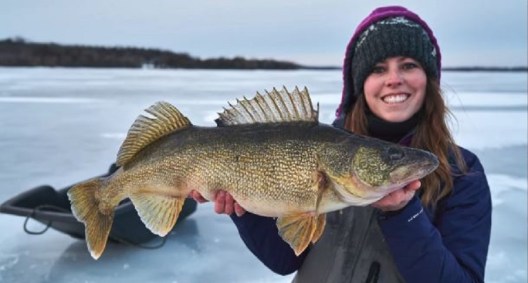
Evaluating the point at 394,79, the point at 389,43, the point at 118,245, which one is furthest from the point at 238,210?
the point at 118,245

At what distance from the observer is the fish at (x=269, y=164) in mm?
1822

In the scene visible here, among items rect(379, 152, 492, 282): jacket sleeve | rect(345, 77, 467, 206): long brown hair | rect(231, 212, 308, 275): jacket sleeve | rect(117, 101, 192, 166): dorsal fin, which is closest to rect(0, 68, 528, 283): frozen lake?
rect(345, 77, 467, 206): long brown hair

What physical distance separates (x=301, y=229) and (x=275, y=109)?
1.44ft

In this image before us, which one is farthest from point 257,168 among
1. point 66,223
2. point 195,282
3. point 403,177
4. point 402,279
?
point 66,223

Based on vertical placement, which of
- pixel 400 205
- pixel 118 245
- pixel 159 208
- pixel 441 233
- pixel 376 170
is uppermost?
pixel 376 170

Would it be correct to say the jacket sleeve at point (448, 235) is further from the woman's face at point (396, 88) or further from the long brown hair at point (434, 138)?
the woman's face at point (396, 88)

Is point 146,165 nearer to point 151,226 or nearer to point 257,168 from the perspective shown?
point 151,226

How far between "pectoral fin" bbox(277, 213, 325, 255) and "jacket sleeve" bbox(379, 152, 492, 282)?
0.22m

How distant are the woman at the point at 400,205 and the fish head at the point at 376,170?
0.22 ft

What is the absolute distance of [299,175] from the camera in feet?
6.14

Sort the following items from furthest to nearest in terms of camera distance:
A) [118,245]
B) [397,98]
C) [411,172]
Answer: [118,245], [397,98], [411,172]

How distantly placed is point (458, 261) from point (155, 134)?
1.26 meters

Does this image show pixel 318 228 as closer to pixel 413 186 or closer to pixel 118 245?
pixel 413 186

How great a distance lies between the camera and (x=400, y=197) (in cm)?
178
